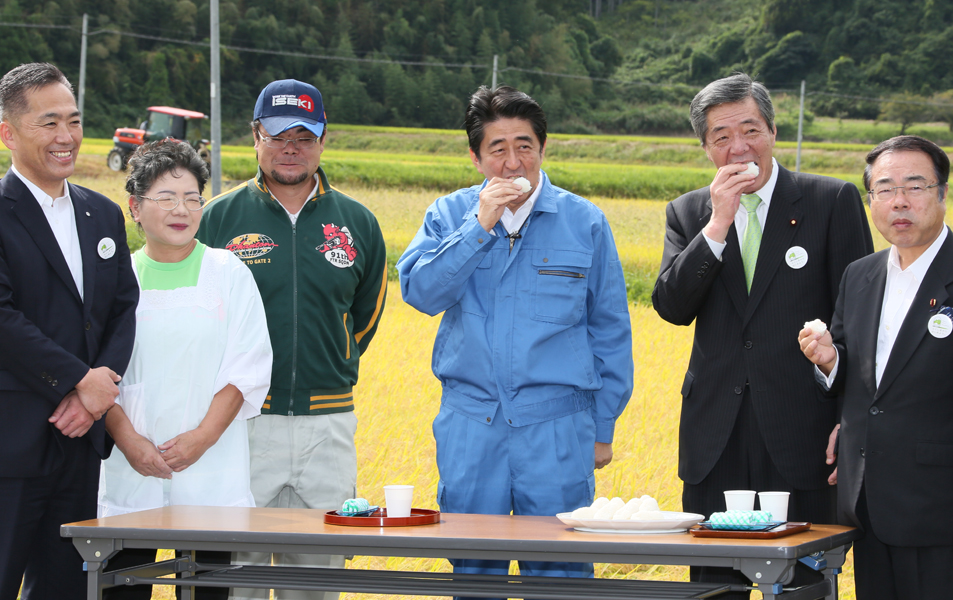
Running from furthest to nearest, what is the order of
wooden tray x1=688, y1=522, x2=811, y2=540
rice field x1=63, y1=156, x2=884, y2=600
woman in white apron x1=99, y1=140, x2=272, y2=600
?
1. rice field x1=63, y1=156, x2=884, y2=600
2. woman in white apron x1=99, y1=140, x2=272, y2=600
3. wooden tray x1=688, y1=522, x2=811, y2=540

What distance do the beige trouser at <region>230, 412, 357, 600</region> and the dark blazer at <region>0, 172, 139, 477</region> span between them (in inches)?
25.2

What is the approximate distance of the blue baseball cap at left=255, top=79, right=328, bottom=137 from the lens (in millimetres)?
3750

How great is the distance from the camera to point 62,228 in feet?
10.7

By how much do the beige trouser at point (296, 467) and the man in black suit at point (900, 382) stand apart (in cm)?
192

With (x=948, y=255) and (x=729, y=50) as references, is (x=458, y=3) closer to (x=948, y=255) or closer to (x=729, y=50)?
(x=729, y=50)

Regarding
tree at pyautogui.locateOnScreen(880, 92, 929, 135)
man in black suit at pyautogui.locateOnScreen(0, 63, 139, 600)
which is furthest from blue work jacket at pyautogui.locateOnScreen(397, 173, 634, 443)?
tree at pyautogui.locateOnScreen(880, 92, 929, 135)

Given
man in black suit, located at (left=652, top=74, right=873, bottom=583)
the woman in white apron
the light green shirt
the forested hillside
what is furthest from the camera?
the forested hillside

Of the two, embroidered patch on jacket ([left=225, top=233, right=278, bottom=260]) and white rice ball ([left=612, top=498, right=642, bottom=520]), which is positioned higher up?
embroidered patch on jacket ([left=225, top=233, right=278, bottom=260])

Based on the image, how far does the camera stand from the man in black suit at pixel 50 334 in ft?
9.91

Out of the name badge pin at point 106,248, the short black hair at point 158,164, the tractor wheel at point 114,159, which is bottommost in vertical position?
the name badge pin at point 106,248

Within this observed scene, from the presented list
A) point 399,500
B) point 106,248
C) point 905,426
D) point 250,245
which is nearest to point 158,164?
point 106,248

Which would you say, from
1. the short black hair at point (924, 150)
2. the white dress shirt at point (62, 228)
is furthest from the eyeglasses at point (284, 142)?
the short black hair at point (924, 150)

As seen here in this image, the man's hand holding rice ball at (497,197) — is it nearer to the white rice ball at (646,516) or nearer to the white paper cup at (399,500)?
the white paper cup at (399,500)

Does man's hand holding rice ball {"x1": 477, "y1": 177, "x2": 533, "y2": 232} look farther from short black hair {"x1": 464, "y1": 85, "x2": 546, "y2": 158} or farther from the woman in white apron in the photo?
the woman in white apron
